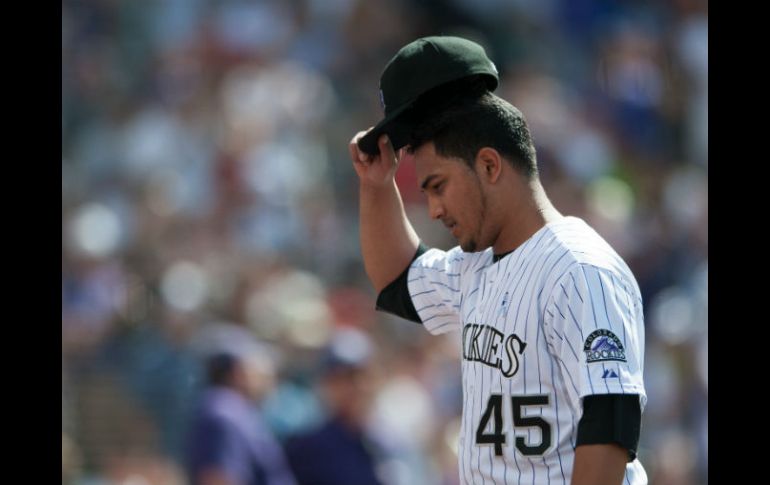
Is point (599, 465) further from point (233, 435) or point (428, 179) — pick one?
point (233, 435)

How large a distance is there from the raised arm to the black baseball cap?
182 millimetres

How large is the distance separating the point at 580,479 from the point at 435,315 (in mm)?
813

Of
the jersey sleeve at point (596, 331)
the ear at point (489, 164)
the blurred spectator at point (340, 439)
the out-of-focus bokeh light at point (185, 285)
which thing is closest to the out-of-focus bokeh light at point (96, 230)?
the out-of-focus bokeh light at point (185, 285)

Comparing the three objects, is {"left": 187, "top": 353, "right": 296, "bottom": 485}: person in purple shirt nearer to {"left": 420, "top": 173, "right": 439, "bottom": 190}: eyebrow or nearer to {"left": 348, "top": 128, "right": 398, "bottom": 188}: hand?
{"left": 348, "top": 128, "right": 398, "bottom": 188}: hand

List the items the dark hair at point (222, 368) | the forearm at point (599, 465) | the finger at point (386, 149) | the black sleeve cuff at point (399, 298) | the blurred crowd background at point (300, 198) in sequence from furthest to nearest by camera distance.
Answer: the blurred crowd background at point (300, 198)
the dark hair at point (222, 368)
the black sleeve cuff at point (399, 298)
the finger at point (386, 149)
the forearm at point (599, 465)

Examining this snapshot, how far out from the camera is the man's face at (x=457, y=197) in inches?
97.7

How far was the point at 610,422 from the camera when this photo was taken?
210 cm

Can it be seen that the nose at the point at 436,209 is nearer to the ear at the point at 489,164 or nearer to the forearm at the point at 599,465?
the ear at the point at 489,164

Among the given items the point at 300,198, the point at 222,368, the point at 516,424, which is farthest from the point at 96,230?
the point at 516,424

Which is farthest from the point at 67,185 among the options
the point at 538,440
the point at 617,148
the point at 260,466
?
the point at 538,440

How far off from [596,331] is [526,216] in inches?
16.3

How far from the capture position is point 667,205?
749 centimetres

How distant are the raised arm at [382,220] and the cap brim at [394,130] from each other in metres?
0.07

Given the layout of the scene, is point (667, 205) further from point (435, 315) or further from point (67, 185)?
point (435, 315)
